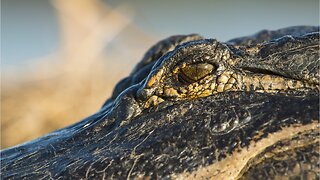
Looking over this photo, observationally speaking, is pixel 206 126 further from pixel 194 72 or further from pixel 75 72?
pixel 75 72

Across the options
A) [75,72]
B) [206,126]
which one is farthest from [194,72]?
[75,72]

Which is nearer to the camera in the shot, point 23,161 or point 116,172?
point 116,172

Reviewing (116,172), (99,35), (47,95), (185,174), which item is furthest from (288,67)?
(99,35)

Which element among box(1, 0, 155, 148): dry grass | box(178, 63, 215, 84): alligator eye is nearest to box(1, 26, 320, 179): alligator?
box(178, 63, 215, 84): alligator eye

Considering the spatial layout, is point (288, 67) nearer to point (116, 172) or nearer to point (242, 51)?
point (242, 51)

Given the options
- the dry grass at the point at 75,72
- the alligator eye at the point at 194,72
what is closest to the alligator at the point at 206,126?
the alligator eye at the point at 194,72

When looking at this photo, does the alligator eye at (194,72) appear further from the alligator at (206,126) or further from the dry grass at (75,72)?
the dry grass at (75,72)

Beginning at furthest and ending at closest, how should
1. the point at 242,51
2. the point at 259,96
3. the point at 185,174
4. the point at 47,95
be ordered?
1. the point at 47,95
2. the point at 242,51
3. the point at 259,96
4. the point at 185,174

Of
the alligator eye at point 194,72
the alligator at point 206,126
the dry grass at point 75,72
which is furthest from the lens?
the dry grass at point 75,72
